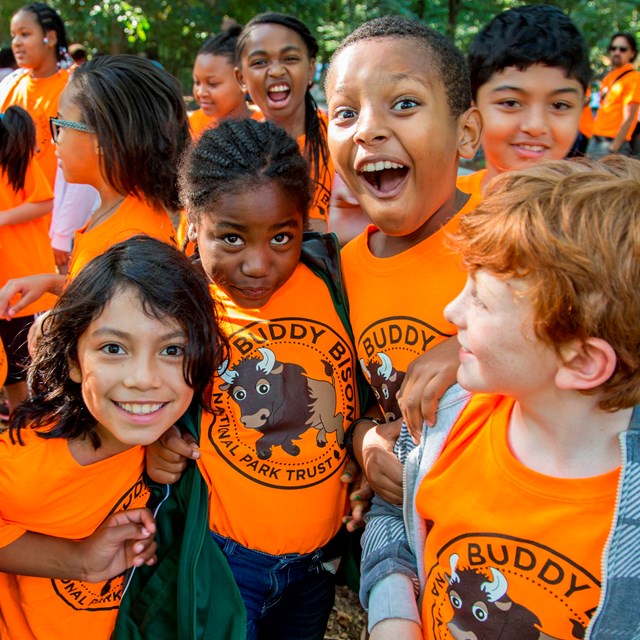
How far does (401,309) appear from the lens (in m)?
1.82

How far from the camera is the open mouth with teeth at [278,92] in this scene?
3.69 meters

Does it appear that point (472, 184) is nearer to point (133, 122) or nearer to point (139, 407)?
point (133, 122)

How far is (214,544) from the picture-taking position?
185cm

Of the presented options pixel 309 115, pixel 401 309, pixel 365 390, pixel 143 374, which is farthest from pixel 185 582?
pixel 309 115

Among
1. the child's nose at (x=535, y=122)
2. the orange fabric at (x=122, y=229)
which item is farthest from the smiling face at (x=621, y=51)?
the orange fabric at (x=122, y=229)

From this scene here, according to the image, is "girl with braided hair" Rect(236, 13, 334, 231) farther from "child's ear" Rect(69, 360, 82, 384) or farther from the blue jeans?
the blue jeans

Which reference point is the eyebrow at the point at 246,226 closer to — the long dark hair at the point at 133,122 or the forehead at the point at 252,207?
the forehead at the point at 252,207

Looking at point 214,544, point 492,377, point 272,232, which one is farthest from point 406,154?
point 214,544

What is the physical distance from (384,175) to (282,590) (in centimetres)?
129

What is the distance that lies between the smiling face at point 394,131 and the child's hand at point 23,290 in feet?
4.60

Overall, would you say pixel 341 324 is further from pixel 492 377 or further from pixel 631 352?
pixel 631 352

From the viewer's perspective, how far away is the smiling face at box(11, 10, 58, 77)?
5.37 metres

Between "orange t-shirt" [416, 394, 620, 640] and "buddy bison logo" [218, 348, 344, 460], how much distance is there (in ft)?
1.63

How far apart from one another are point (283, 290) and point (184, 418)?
1.62 ft
